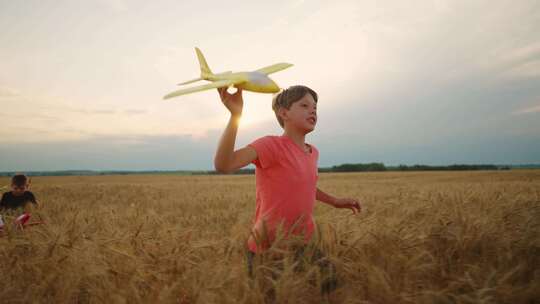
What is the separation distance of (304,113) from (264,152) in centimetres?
35

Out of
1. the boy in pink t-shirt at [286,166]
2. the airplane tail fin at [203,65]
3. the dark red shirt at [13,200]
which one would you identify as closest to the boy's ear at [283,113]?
the boy in pink t-shirt at [286,166]

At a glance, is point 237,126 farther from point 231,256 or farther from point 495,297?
point 495,297

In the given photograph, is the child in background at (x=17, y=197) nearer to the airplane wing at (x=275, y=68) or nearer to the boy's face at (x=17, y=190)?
the boy's face at (x=17, y=190)

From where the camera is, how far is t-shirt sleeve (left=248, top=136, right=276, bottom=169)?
1.88m

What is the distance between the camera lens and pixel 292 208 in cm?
185

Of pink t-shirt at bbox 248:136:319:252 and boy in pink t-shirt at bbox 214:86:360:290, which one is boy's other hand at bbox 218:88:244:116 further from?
pink t-shirt at bbox 248:136:319:252

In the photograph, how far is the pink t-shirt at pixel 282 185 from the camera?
1847 mm

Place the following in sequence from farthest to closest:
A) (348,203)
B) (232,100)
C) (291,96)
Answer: (348,203) < (291,96) < (232,100)

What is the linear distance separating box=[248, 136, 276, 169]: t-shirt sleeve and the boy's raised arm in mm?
96

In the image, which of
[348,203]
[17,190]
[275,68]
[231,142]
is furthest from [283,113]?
[17,190]

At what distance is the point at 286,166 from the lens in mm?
1914

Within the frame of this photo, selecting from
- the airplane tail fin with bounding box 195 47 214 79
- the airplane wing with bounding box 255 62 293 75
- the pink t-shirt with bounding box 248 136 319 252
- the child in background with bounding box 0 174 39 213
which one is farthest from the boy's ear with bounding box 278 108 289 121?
the child in background with bounding box 0 174 39 213

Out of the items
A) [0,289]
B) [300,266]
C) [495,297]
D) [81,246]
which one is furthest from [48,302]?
[495,297]

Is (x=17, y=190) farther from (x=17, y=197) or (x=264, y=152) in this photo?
(x=264, y=152)
